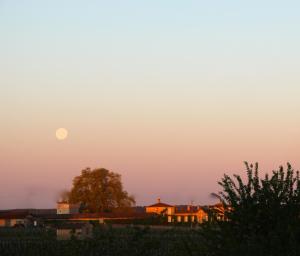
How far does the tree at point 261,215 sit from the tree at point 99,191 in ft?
455

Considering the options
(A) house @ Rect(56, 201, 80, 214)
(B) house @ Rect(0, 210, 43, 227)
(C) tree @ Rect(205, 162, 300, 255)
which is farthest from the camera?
(A) house @ Rect(56, 201, 80, 214)

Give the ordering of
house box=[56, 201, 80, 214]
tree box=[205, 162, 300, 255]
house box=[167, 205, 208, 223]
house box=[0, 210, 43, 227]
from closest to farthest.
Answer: tree box=[205, 162, 300, 255], house box=[167, 205, 208, 223], house box=[0, 210, 43, 227], house box=[56, 201, 80, 214]

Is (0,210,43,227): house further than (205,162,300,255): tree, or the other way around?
(0,210,43,227): house

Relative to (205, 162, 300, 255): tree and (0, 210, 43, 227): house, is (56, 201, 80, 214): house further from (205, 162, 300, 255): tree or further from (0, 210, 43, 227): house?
(205, 162, 300, 255): tree

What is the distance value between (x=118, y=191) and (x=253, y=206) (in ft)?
460

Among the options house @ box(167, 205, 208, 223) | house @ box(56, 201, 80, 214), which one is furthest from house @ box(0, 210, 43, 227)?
house @ box(167, 205, 208, 223)

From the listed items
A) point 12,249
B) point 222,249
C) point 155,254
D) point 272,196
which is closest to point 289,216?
point 272,196

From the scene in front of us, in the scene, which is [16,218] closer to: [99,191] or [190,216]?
[99,191]

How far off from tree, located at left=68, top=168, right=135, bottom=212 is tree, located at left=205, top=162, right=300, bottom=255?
138630mm

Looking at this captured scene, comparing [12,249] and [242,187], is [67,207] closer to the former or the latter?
[12,249]

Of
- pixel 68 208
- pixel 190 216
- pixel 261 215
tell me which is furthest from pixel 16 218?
pixel 261 215

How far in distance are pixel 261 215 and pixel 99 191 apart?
14002 centimetres

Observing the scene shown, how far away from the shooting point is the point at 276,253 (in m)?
13.8

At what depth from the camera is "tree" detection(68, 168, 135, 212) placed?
6029 inches
